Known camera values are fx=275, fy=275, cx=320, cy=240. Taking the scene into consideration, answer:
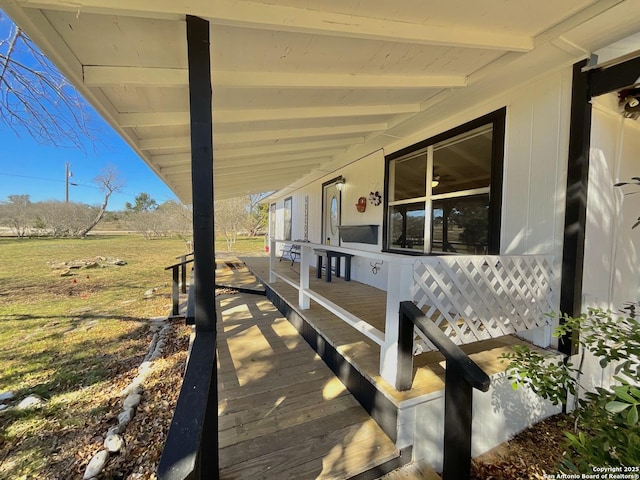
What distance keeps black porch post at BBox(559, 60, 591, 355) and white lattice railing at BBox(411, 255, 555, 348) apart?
6.4 inches

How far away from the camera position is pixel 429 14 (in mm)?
1693

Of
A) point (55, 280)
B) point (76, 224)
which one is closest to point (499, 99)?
point (55, 280)

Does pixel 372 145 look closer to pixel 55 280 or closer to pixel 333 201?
pixel 333 201

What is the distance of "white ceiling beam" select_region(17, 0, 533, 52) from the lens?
1.36 metres

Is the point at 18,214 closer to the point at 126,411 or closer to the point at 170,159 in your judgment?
the point at 170,159

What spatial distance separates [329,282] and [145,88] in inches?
156

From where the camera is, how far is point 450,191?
3.49 m

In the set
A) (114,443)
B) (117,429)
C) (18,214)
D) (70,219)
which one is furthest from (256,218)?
(114,443)

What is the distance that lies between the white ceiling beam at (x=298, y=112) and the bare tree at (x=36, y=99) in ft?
7.05

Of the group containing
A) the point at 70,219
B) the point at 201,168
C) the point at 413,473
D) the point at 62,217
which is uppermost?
the point at 62,217

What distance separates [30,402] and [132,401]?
4.08 ft

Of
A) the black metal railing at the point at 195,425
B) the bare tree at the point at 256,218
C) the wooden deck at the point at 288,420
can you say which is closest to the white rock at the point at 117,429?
the wooden deck at the point at 288,420

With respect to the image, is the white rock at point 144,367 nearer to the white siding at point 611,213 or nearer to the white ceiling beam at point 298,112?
the white ceiling beam at point 298,112

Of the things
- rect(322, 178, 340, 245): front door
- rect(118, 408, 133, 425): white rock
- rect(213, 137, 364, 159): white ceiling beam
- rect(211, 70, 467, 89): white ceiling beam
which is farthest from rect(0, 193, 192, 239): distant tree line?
rect(211, 70, 467, 89): white ceiling beam
